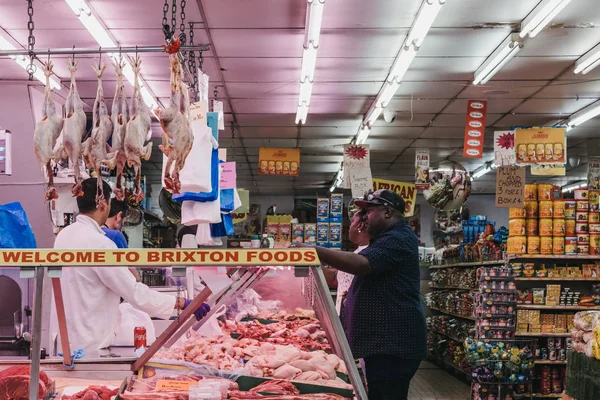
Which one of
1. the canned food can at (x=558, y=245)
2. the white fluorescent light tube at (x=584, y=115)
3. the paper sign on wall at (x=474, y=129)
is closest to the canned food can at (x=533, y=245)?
the canned food can at (x=558, y=245)

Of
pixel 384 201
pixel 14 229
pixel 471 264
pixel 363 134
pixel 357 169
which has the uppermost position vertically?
pixel 363 134

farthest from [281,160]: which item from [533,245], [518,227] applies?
[533,245]

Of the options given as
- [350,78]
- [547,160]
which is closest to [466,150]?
[547,160]

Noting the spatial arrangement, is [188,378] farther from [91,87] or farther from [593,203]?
[91,87]

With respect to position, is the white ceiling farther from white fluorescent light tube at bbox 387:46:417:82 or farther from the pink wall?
the pink wall

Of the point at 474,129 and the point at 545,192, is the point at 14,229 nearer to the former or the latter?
the point at 545,192

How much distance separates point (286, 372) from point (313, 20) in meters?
4.42

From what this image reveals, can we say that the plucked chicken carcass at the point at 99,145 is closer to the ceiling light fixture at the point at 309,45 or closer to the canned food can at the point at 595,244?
the ceiling light fixture at the point at 309,45

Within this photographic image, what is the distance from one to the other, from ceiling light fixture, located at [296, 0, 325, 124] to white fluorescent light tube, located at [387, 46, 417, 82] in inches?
39.9

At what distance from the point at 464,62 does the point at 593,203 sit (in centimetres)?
244

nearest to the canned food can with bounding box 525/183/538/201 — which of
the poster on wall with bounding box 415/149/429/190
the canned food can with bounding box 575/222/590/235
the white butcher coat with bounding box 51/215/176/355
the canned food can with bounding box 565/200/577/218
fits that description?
the canned food can with bounding box 565/200/577/218

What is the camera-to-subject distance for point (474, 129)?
434 inches

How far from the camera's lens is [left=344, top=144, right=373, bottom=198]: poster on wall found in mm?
12938

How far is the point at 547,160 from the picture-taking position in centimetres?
1135
